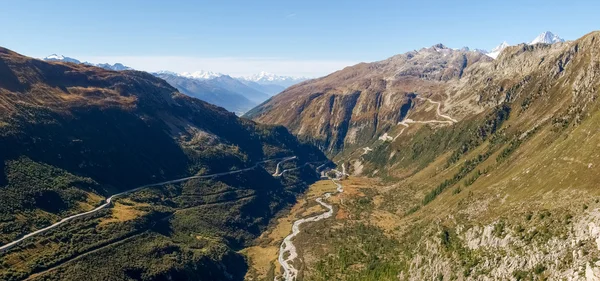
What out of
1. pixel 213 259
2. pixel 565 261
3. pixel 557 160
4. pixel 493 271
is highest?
pixel 557 160

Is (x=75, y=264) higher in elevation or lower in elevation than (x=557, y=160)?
lower

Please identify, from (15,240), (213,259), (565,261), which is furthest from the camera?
(213,259)

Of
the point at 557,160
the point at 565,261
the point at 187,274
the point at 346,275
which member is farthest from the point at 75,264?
the point at 557,160

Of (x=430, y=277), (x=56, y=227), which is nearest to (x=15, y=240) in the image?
(x=56, y=227)

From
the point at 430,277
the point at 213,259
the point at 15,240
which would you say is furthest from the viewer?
the point at 213,259

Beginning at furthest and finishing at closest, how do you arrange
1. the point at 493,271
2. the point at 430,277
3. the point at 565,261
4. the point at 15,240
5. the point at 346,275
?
1. the point at 346,275
2. the point at 15,240
3. the point at 430,277
4. the point at 493,271
5. the point at 565,261

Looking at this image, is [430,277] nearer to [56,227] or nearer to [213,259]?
[213,259]

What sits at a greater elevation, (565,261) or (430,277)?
(565,261)

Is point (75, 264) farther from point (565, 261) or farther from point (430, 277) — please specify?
point (565, 261)

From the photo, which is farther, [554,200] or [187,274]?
[187,274]
